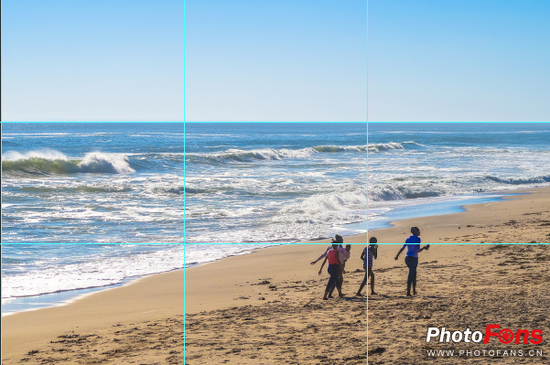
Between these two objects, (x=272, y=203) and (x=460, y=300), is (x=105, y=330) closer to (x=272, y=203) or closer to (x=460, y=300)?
(x=460, y=300)

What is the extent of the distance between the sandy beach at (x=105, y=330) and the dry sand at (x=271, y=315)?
29cm

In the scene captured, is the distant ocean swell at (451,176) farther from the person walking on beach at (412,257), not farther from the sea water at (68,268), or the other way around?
the person walking on beach at (412,257)

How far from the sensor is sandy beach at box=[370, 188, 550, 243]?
10.3 m

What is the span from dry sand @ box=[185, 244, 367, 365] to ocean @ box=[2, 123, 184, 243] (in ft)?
10.5

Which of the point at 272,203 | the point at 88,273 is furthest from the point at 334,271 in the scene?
the point at 272,203

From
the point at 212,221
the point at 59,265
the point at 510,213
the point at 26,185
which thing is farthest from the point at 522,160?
the point at 59,265

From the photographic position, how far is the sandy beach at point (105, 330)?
5238 mm

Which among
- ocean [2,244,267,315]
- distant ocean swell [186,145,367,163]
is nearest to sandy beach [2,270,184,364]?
ocean [2,244,267,315]

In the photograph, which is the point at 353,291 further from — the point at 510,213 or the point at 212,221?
the point at 510,213

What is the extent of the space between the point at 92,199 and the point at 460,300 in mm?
13370

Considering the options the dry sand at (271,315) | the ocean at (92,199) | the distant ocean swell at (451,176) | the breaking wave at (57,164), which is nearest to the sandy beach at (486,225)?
the dry sand at (271,315)

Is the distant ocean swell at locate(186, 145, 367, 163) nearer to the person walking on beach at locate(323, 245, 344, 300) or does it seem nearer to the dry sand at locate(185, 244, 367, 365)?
the dry sand at locate(185, 244, 367, 365)

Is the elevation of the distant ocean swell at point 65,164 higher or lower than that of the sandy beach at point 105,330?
higher

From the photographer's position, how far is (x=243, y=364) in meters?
4.75
